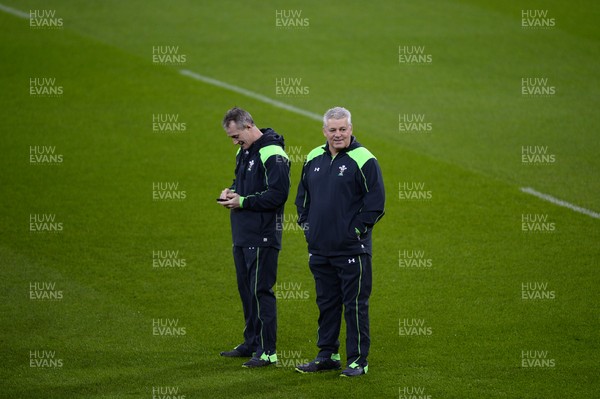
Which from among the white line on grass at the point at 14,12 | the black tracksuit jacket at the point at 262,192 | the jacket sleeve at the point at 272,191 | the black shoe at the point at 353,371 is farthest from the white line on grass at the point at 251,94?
the black shoe at the point at 353,371

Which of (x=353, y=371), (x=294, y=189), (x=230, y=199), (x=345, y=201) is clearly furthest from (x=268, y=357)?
(x=294, y=189)

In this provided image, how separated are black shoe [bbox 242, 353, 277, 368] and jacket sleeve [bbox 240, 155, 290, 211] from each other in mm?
1482

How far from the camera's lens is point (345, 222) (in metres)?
9.38

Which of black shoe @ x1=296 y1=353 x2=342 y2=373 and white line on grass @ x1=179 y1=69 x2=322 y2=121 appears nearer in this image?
black shoe @ x1=296 y1=353 x2=342 y2=373

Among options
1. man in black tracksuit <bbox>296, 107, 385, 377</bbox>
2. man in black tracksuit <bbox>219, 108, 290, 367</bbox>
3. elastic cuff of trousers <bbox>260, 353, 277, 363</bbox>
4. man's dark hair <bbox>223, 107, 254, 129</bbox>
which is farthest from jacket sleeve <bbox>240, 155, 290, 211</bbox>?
elastic cuff of trousers <bbox>260, 353, 277, 363</bbox>

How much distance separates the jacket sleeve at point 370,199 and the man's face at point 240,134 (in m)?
1.25

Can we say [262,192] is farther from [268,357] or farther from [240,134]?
[268,357]

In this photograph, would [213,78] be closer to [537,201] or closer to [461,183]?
[461,183]

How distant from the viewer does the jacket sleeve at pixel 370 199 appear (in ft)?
30.5

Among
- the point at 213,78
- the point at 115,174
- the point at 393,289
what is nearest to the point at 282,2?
the point at 213,78

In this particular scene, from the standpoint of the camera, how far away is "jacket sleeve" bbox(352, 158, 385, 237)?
930 cm

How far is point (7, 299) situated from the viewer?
11891 mm

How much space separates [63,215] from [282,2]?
13.0m

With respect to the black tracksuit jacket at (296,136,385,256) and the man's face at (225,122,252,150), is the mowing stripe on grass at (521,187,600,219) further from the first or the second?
the man's face at (225,122,252,150)
